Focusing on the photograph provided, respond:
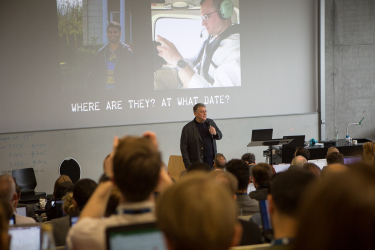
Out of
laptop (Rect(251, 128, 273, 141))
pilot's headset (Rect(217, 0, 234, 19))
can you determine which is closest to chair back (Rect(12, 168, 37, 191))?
laptop (Rect(251, 128, 273, 141))

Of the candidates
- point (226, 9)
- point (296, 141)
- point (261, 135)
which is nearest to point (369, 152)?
point (261, 135)

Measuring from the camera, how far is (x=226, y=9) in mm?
6777

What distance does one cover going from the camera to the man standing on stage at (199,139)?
509cm

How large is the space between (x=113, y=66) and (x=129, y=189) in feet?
17.9

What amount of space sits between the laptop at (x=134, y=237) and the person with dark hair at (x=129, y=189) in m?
0.09

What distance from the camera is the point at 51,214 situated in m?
3.28

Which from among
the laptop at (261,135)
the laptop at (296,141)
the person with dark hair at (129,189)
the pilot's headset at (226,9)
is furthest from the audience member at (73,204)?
the pilot's headset at (226,9)

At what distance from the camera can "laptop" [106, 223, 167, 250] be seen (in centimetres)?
101

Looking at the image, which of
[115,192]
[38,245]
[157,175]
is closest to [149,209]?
[157,175]

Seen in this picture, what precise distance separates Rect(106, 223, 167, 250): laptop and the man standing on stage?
3.98m

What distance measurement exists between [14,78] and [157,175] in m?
5.60

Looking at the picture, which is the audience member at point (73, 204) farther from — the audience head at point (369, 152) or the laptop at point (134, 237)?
the audience head at point (369, 152)

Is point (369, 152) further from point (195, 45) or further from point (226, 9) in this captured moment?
point (226, 9)

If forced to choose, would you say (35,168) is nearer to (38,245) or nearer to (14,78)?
(14,78)
